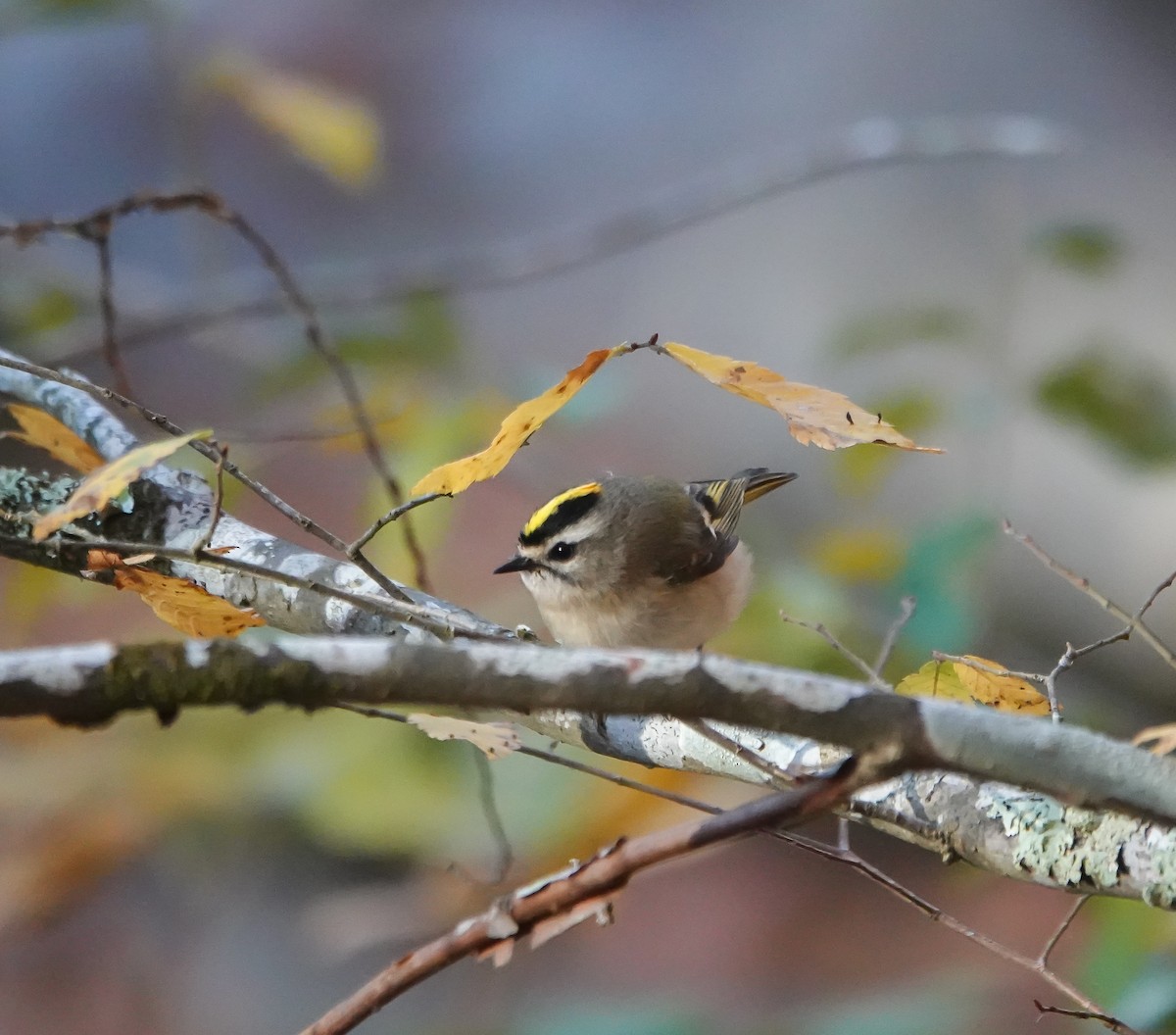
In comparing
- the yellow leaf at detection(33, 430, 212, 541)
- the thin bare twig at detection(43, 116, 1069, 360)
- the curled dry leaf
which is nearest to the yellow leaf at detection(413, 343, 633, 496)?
the curled dry leaf

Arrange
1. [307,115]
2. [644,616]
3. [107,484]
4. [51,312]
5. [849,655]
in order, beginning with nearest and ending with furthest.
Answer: [107,484], [849,655], [644,616], [307,115], [51,312]

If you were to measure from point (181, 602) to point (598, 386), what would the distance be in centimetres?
106

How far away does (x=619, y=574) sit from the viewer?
1.72 meters

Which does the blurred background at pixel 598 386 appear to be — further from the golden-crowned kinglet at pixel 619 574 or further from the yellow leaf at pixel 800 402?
the yellow leaf at pixel 800 402

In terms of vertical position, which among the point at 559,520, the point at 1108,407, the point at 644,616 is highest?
the point at 1108,407

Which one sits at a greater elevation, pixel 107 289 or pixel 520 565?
pixel 107 289

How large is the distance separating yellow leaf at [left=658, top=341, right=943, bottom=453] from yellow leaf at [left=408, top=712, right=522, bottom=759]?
1.08ft

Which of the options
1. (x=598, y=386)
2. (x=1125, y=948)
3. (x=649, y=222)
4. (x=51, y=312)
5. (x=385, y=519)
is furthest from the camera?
(x=649, y=222)

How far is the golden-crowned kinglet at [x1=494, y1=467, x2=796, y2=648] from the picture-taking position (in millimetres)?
1715

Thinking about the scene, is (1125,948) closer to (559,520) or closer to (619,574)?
(619,574)

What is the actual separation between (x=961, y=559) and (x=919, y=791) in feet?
3.11

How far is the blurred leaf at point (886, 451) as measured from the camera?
2.03 metres

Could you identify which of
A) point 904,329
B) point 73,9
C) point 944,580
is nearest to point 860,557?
point 944,580

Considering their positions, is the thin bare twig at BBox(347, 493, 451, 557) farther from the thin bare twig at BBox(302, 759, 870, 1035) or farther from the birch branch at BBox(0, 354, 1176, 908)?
the thin bare twig at BBox(302, 759, 870, 1035)
